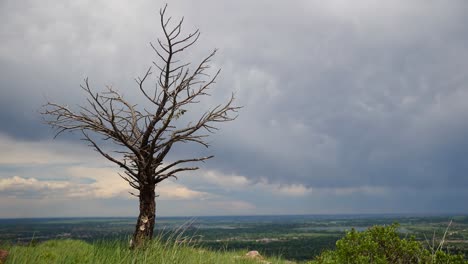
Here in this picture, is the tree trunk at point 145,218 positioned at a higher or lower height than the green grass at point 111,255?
higher

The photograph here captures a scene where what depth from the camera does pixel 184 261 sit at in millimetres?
8852

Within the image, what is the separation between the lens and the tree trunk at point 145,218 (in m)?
10.8

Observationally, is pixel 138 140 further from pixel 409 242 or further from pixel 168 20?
pixel 409 242

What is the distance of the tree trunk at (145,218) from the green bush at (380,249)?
5.01m

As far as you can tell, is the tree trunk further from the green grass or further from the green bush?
the green bush

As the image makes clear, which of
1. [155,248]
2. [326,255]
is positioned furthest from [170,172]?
[326,255]

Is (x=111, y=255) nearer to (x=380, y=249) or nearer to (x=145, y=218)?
(x=145, y=218)

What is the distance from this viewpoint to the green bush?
7.88 metres

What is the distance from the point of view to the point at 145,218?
1092 centimetres

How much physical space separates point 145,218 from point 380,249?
241 inches

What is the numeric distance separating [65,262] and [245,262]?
4.73 m

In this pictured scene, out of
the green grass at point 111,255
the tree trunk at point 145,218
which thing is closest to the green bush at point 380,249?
the green grass at point 111,255

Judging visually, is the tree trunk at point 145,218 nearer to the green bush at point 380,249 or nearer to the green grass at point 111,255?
the green grass at point 111,255

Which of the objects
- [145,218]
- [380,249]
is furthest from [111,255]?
[380,249]
